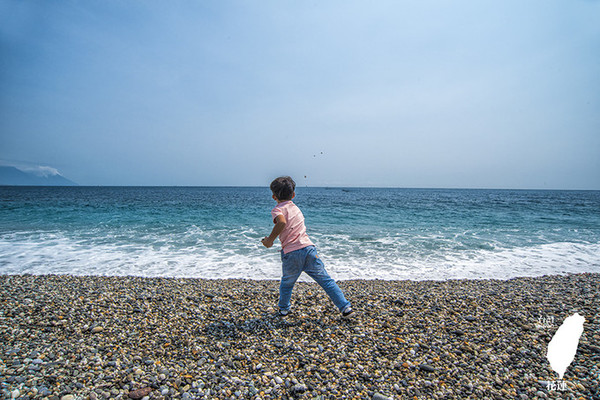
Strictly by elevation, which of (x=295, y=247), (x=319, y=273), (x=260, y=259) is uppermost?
(x=295, y=247)

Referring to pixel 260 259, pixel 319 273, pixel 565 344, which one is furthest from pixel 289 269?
pixel 260 259

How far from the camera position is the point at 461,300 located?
5441 millimetres

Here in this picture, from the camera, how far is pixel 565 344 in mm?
3908

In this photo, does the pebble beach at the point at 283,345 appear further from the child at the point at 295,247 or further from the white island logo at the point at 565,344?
the child at the point at 295,247

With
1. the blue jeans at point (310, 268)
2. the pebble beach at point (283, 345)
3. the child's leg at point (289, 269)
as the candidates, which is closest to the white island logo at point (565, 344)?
the pebble beach at point (283, 345)

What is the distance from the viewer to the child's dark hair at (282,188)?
4.33 metres

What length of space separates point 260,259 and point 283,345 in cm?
643

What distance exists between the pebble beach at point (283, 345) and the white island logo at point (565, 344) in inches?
3.2

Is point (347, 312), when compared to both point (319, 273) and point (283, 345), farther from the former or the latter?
point (283, 345)

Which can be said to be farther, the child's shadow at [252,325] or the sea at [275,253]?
the sea at [275,253]

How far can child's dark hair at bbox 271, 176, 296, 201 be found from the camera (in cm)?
433

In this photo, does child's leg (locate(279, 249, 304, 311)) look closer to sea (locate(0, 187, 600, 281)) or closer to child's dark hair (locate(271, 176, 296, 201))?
child's dark hair (locate(271, 176, 296, 201))

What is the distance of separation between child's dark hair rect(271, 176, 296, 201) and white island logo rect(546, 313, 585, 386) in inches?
157

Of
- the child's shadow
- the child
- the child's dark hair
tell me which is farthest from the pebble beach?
the child's dark hair
